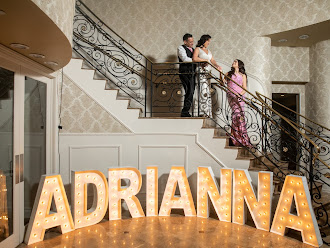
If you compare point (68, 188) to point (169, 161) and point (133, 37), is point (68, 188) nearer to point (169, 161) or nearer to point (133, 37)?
point (169, 161)

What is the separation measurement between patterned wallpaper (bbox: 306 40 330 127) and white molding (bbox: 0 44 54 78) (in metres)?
5.85

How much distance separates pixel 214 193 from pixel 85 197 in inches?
73.0

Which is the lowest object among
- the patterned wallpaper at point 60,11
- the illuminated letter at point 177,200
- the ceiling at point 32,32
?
the illuminated letter at point 177,200

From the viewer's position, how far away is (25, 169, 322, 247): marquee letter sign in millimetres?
3439

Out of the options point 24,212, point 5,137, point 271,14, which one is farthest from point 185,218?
point 271,14

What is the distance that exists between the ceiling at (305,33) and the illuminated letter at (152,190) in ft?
14.2

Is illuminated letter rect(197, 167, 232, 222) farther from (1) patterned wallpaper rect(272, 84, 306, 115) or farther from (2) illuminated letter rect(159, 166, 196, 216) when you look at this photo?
(1) patterned wallpaper rect(272, 84, 306, 115)

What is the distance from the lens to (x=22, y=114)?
138 inches

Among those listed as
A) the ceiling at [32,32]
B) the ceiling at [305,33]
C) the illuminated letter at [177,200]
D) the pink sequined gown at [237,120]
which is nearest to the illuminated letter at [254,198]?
the illuminated letter at [177,200]

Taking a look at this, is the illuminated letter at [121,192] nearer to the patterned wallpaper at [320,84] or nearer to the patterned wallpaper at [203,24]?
the patterned wallpaper at [203,24]

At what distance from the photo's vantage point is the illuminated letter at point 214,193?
4.12m

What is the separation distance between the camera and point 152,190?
172 inches

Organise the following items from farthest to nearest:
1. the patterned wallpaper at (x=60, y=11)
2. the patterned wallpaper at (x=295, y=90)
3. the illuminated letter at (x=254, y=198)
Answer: the patterned wallpaper at (x=295, y=90), the illuminated letter at (x=254, y=198), the patterned wallpaper at (x=60, y=11)

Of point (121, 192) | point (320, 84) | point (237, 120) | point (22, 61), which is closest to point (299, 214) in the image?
point (237, 120)
